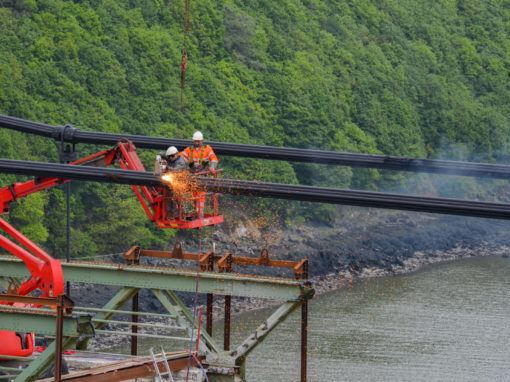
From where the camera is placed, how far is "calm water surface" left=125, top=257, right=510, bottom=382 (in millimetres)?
52062

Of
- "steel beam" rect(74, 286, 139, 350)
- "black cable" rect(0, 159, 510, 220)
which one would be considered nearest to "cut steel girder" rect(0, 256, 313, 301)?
"steel beam" rect(74, 286, 139, 350)

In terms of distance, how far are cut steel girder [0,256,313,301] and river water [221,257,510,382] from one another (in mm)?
24428

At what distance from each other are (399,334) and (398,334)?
69mm

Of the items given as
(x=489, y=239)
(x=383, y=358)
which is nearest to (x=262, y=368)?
(x=383, y=358)

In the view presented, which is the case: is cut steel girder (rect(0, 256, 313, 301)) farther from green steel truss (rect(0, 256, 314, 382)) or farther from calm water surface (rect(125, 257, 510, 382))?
calm water surface (rect(125, 257, 510, 382))

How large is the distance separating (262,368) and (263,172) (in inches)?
1426

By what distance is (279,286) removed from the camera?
905 inches

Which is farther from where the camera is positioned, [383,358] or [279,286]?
[383,358]

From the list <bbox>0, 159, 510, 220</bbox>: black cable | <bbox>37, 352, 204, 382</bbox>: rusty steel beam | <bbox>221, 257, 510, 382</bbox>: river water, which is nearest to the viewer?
<bbox>0, 159, 510, 220</bbox>: black cable

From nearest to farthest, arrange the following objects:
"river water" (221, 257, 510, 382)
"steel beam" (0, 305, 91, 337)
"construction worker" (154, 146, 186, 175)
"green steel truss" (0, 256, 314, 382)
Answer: "steel beam" (0, 305, 91, 337) → "green steel truss" (0, 256, 314, 382) → "construction worker" (154, 146, 186, 175) → "river water" (221, 257, 510, 382)

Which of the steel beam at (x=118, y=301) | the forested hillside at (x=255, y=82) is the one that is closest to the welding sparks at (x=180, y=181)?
the steel beam at (x=118, y=301)

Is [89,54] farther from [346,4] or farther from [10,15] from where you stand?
[346,4]

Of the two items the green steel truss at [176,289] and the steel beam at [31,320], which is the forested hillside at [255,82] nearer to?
the green steel truss at [176,289]

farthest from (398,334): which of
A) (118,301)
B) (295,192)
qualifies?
(295,192)
